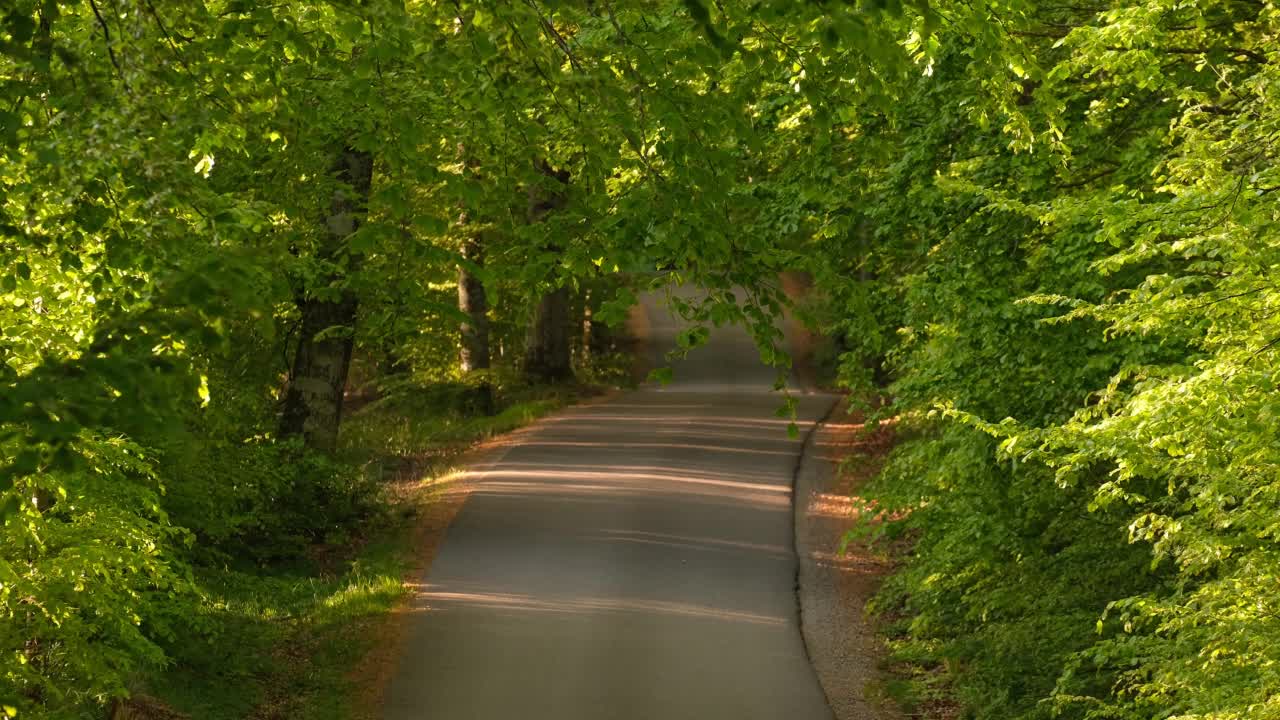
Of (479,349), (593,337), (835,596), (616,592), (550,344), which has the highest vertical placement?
(479,349)

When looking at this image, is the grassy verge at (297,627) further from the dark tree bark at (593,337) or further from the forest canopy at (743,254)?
the dark tree bark at (593,337)

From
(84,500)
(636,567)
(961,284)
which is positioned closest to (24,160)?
(84,500)

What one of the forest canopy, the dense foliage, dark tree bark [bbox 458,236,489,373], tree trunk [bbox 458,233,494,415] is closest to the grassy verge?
the forest canopy

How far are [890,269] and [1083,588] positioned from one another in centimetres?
708

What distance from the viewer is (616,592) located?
552 inches

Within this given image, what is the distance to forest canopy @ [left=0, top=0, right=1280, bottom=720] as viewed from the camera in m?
5.65

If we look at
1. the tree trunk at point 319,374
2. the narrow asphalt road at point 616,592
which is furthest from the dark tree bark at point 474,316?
the tree trunk at point 319,374

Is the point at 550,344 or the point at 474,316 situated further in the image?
the point at 550,344

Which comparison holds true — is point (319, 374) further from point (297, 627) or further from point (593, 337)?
point (593, 337)

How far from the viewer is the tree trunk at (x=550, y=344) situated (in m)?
30.0

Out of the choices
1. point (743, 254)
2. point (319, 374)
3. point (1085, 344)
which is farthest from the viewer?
point (319, 374)

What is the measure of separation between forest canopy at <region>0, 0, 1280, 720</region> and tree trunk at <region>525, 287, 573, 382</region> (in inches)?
641

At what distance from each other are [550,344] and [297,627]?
18349mm

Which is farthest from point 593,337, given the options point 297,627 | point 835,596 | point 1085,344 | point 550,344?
point 1085,344
